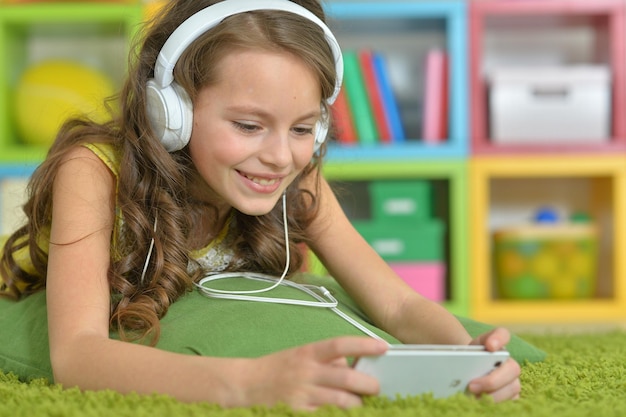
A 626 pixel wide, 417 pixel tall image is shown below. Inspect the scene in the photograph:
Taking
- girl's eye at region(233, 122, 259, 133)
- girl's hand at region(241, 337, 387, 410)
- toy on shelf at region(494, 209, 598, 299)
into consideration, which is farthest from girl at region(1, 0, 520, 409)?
toy on shelf at region(494, 209, 598, 299)

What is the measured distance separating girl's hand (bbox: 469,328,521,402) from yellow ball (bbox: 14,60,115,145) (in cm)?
184

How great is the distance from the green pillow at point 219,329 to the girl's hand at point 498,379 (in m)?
0.25

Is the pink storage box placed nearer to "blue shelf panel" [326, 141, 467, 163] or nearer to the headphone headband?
"blue shelf panel" [326, 141, 467, 163]

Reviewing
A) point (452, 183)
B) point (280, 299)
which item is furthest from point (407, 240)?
point (280, 299)

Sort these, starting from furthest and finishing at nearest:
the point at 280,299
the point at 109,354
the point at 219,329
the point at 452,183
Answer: the point at 452,183 < the point at 280,299 < the point at 219,329 < the point at 109,354

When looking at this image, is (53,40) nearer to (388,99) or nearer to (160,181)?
(388,99)

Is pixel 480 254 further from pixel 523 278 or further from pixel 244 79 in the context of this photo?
pixel 244 79

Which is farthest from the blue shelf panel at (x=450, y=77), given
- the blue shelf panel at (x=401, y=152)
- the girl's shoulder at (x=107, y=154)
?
the girl's shoulder at (x=107, y=154)

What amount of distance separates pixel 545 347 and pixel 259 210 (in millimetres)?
559

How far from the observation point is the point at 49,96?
2.51m

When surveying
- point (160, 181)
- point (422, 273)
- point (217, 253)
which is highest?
point (160, 181)

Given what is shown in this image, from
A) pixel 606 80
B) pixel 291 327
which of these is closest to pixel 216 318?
pixel 291 327

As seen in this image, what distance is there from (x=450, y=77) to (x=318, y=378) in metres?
1.83

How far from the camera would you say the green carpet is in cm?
79
